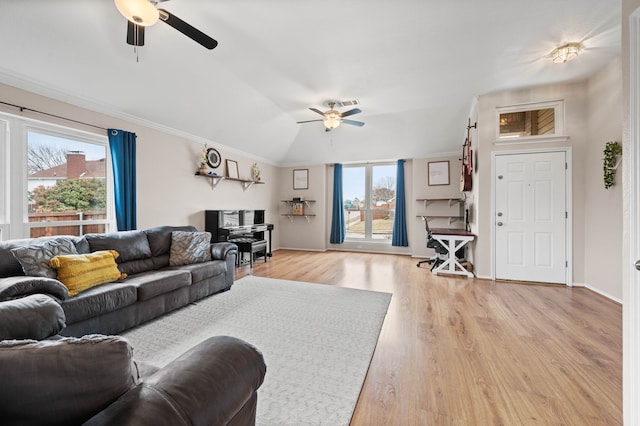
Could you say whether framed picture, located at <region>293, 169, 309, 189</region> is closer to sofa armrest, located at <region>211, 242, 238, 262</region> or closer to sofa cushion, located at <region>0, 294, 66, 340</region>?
sofa armrest, located at <region>211, 242, 238, 262</region>

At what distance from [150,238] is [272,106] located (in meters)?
3.09

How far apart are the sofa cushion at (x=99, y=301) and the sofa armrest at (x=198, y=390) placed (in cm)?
188

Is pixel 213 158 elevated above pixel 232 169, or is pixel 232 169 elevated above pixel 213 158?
pixel 213 158

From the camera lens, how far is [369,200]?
7.20 m

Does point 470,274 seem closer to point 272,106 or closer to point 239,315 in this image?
point 239,315

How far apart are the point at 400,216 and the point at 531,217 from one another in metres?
2.92

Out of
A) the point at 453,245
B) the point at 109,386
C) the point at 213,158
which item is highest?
the point at 213,158

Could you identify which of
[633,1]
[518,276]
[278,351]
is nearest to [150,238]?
[278,351]

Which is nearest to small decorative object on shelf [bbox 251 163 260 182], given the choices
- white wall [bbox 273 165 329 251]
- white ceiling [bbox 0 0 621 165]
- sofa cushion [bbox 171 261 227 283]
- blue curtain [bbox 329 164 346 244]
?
white wall [bbox 273 165 329 251]

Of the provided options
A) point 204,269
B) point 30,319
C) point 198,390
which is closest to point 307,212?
point 204,269

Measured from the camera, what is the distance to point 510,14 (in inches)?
98.0

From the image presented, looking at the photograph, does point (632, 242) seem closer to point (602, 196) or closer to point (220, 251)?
point (602, 196)

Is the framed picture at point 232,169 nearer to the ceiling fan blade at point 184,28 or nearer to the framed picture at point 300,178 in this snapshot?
the framed picture at point 300,178

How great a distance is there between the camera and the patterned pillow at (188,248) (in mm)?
3334
